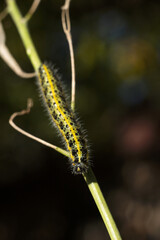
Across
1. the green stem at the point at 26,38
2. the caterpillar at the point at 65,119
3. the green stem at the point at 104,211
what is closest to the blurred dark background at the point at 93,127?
the green stem at the point at 26,38

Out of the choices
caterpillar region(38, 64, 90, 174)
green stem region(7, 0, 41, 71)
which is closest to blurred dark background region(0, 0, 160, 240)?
green stem region(7, 0, 41, 71)

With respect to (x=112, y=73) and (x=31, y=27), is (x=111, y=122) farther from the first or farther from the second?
(x=31, y=27)

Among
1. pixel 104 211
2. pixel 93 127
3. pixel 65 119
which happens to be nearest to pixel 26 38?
pixel 65 119

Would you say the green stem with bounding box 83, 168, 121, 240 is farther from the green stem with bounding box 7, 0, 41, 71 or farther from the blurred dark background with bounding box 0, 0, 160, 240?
the blurred dark background with bounding box 0, 0, 160, 240

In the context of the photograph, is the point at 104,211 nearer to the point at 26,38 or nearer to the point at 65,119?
the point at 65,119

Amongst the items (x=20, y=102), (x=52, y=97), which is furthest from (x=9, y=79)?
(x=52, y=97)

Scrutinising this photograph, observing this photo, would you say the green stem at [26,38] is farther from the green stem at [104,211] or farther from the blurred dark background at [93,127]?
the blurred dark background at [93,127]
